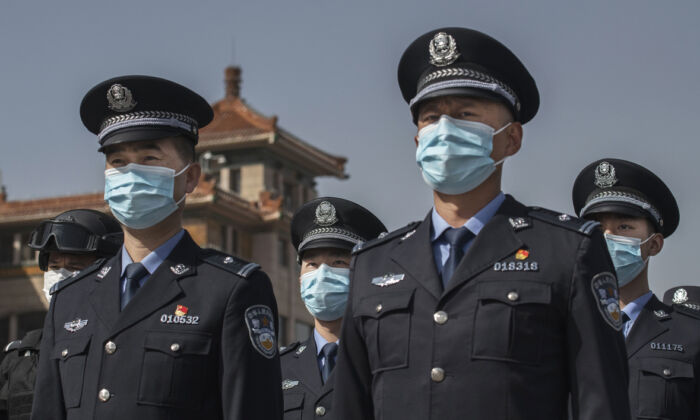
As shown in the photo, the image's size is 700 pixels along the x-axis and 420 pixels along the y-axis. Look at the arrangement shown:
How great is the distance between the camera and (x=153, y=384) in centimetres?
470

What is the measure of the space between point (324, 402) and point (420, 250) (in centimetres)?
231

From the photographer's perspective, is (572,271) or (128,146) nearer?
(572,271)

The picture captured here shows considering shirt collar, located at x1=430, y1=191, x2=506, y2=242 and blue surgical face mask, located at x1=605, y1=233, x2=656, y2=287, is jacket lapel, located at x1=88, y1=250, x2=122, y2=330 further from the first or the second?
blue surgical face mask, located at x1=605, y1=233, x2=656, y2=287

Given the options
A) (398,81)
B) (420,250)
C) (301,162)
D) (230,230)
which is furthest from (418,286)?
(301,162)

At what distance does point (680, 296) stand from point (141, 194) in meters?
6.02

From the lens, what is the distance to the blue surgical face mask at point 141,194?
4.98 m

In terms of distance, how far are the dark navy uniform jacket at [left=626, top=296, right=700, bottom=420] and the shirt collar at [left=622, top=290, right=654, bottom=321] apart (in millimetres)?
28

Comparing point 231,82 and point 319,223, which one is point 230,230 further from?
point 319,223

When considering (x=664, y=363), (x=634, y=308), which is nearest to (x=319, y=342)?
(x=634, y=308)

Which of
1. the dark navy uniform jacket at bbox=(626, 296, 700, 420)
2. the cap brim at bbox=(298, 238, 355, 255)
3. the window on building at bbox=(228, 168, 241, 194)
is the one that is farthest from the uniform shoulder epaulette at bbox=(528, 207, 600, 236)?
the window on building at bbox=(228, 168, 241, 194)

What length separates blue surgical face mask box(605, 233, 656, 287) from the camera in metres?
6.57

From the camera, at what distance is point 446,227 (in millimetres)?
4316

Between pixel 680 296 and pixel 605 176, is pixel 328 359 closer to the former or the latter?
pixel 605 176

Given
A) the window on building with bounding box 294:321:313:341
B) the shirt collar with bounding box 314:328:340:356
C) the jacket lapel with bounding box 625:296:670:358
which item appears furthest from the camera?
the window on building with bounding box 294:321:313:341
